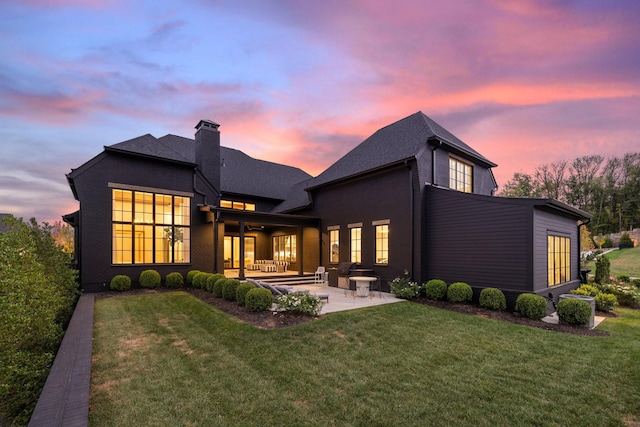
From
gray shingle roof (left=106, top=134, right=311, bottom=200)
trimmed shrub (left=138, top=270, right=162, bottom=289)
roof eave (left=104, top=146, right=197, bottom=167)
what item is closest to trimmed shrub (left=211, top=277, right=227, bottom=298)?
trimmed shrub (left=138, top=270, right=162, bottom=289)

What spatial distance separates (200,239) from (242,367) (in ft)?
34.3

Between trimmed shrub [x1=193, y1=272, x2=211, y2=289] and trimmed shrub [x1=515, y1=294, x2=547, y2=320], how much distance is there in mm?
10792

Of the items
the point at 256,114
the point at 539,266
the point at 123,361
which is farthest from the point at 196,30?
the point at 539,266

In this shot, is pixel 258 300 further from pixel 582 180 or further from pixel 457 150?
pixel 582 180

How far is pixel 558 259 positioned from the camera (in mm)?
11398

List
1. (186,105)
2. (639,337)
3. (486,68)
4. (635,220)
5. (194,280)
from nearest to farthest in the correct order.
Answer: (639,337), (486,68), (194,280), (186,105), (635,220)

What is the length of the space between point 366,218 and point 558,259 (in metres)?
7.53

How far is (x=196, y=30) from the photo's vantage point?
10172 millimetres

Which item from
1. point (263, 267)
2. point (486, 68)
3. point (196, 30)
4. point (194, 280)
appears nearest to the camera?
point (196, 30)

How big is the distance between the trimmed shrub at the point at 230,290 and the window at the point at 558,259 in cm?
1066

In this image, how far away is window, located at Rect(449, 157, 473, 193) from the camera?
13.1 metres

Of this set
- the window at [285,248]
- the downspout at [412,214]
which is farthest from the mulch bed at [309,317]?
the window at [285,248]

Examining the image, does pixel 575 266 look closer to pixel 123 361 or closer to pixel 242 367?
pixel 242 367

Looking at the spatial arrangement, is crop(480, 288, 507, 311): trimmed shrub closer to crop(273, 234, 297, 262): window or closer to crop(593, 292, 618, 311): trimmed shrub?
crop(593, 292, 618, 311): trimmed shrub
